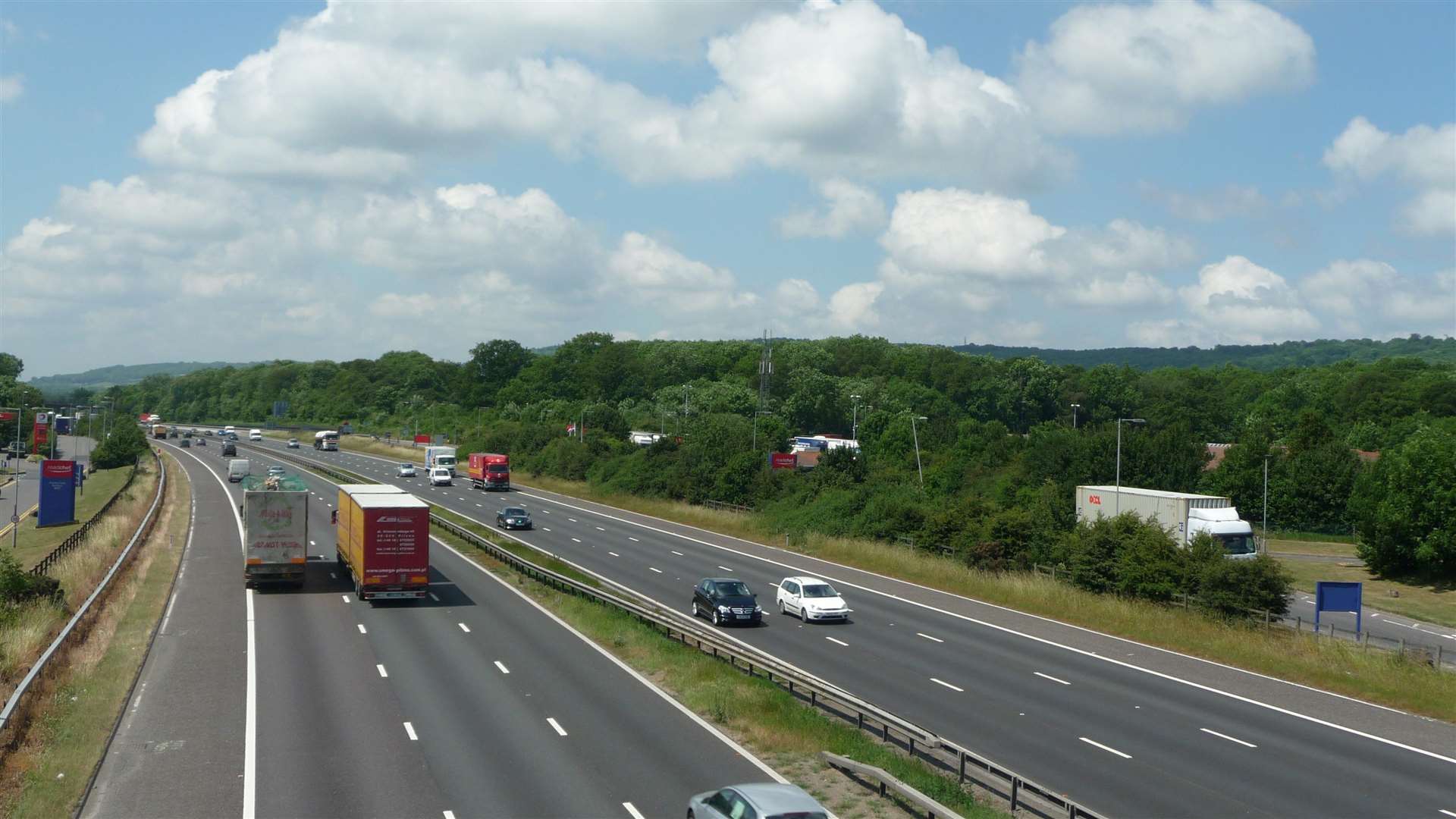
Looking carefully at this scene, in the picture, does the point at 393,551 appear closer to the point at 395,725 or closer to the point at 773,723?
the point at 395,725

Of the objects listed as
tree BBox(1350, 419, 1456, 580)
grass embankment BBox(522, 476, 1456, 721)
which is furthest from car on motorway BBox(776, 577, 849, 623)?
tree BBox(1350, 419, 1456, 580)

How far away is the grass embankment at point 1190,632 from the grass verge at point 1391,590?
1.35 m

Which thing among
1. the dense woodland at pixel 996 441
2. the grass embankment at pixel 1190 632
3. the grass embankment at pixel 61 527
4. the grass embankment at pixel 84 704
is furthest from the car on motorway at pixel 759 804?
the grass embankment at pixel 61 527

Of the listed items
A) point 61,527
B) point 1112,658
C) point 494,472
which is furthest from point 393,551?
point 494,472

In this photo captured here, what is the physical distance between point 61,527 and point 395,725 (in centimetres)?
5187

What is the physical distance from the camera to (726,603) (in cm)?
3494

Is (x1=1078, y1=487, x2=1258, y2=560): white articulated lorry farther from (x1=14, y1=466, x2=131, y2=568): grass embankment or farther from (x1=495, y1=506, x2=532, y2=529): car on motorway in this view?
(x1=14, y1=466, x2=131, y2=568): grass embankment

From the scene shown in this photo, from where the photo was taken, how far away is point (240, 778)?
17.6 metres

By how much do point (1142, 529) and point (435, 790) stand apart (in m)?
30.8

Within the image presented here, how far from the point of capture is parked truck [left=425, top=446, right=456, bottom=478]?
98.4 meters

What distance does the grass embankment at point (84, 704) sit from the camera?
54.7 ft

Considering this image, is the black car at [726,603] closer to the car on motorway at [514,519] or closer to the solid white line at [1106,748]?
the solid white line at [1106,748]

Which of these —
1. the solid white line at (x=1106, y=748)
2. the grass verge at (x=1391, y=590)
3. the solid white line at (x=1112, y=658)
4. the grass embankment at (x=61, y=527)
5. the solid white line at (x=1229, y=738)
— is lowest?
the grass verge at (x=1391, y=590)

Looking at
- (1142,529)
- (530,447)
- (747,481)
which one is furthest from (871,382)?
(1142,529)
